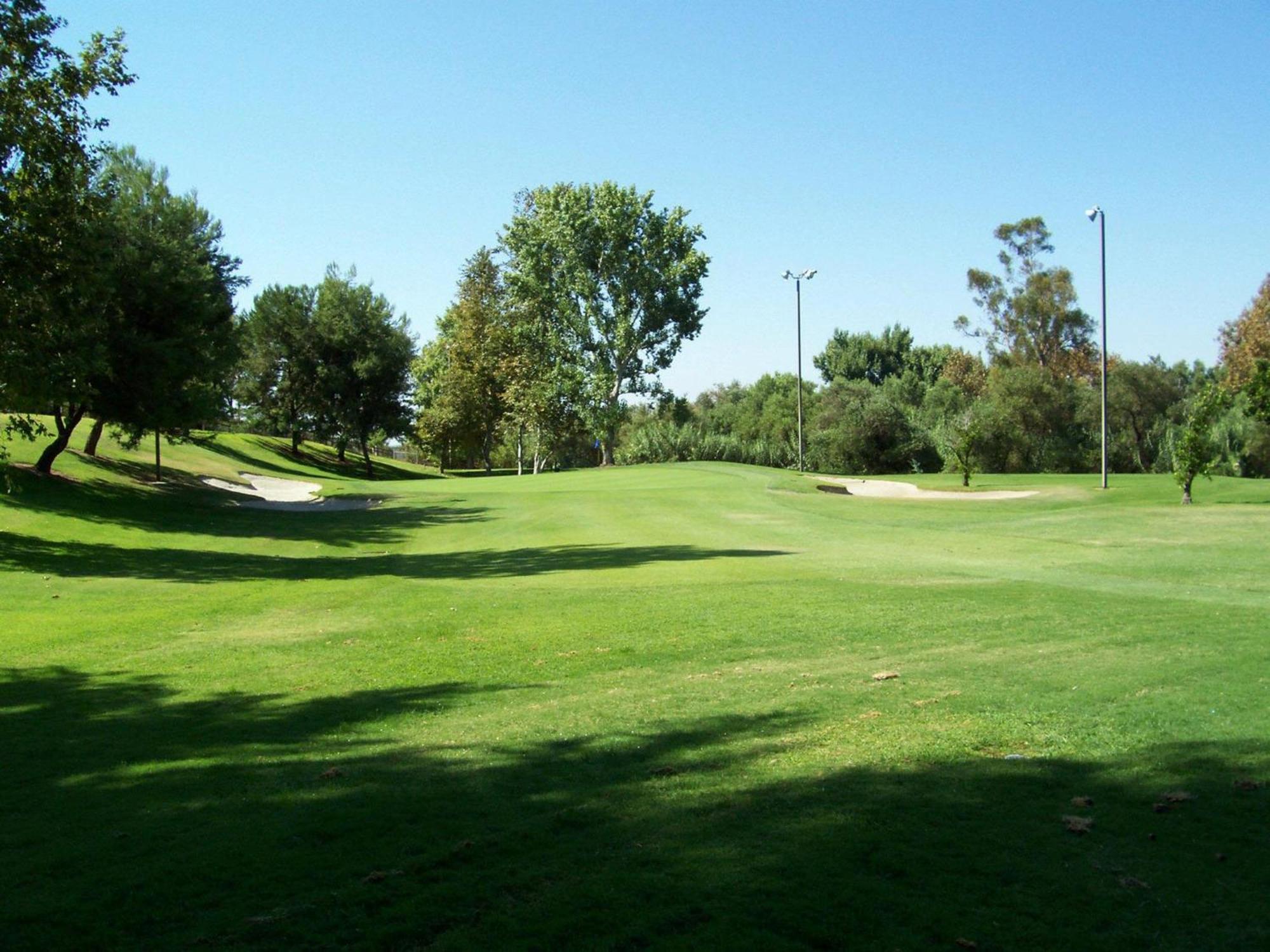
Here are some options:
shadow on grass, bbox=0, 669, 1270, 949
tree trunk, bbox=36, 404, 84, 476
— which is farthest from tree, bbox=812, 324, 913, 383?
shadow on grass, bbox=0, 669, 1270, 949

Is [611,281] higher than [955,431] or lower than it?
higher

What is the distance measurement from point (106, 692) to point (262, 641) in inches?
106

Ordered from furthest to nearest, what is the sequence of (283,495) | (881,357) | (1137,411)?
(881,357) → (1137,411) → (283,495)

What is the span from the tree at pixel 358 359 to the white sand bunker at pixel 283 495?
1461 centimetres

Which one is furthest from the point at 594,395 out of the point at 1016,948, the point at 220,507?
the point at 1016,948

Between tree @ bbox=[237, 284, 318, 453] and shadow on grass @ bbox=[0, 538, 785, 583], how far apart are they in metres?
42.2

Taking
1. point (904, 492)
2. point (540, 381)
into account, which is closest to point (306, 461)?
point (540, 381)

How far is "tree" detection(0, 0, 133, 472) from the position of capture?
59.1ft

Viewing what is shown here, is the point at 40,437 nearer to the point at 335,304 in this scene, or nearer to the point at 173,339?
the point at 173,339

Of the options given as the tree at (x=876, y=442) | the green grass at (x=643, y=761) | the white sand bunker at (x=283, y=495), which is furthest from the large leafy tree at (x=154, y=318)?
the tree at (x=876, y=442)

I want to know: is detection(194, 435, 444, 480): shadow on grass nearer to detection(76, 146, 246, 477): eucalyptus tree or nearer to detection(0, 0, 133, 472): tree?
detection(76, 146, 246, 477): eucalyptus tree

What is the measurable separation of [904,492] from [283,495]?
26.8m

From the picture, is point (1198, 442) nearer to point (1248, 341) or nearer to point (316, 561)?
point (316, 561)

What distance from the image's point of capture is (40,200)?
1877cm
